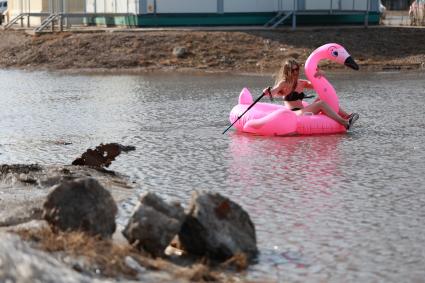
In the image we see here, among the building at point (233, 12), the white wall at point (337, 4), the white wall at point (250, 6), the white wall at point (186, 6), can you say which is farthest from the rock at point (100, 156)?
the white wall at point (337, 4)

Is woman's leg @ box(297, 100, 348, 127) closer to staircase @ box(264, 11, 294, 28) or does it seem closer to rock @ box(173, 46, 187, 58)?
rock @ box(173, 46, 187, 58)

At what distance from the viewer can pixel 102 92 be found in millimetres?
22875

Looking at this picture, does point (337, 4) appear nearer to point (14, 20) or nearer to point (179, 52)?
point (179, 52)

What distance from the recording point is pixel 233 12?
3738 cm

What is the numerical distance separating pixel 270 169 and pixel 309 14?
26.9m

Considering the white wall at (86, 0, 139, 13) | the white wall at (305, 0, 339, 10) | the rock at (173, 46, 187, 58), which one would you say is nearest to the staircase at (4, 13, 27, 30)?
the white wall at (86, 0, 139, 13)

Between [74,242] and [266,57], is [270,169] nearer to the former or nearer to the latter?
[74,242]

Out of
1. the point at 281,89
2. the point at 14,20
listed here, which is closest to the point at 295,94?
the point at 281,89

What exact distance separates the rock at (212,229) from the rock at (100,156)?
13.8ft

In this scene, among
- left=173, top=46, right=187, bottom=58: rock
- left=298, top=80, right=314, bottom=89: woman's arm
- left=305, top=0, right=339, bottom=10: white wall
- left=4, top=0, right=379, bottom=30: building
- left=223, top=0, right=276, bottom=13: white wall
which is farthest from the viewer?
left=305, top=0, right=339, bottom=10: white wall

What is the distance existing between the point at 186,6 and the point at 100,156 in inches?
1018

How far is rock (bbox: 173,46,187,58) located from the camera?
102 feet

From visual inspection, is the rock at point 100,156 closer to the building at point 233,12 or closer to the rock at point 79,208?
the rock at point 79,208

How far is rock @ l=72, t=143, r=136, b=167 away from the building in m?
24.6
